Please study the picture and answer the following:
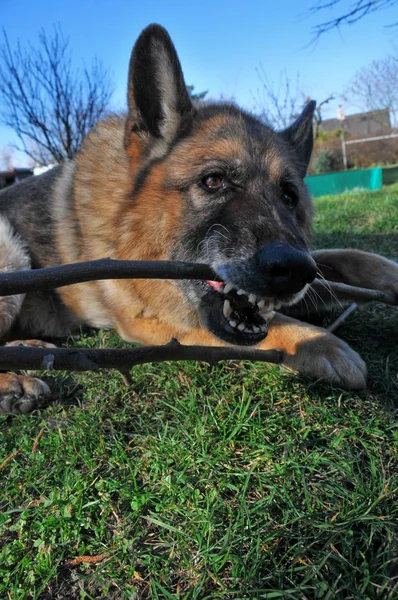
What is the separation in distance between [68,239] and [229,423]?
216 cm

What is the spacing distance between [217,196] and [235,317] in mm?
704

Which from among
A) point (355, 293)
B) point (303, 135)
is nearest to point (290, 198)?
point (355, 293)

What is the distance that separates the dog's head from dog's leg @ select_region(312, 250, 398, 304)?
0.96ft

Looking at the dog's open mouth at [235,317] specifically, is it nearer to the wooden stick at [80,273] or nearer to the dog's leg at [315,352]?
the dog's leg at [315,352]

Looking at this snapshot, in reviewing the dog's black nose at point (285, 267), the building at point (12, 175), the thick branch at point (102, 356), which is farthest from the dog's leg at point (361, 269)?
the building at point (12, 175)

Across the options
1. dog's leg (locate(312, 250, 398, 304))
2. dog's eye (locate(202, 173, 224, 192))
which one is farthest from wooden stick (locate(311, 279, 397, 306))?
dog's eye (locate(202, 173, 224, 192))

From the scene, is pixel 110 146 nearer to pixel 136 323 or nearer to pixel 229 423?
pixel 136 323

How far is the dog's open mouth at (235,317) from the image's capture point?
2.28 meters

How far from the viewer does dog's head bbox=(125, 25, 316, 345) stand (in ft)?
6.59

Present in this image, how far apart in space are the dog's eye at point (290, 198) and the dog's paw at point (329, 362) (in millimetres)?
899

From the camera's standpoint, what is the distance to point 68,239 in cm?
341

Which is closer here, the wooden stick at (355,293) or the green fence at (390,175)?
the wooden stick at (355,293)

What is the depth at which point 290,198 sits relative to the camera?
276cm

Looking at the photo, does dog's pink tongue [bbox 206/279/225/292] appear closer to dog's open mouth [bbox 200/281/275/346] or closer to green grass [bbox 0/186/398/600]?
dog's open mouth [bbox 200/281/275/346]
